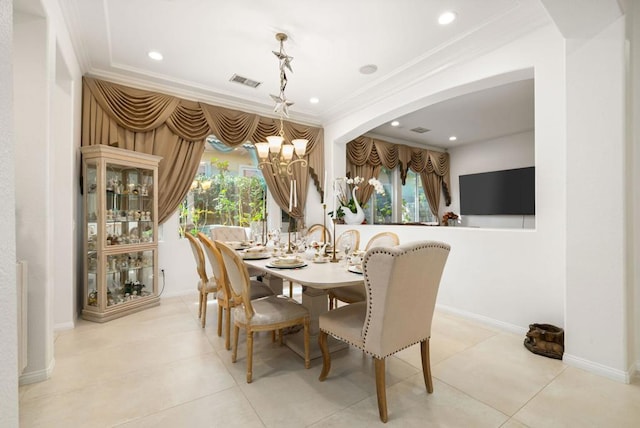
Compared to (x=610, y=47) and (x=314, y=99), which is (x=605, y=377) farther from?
(x=314, y=99)

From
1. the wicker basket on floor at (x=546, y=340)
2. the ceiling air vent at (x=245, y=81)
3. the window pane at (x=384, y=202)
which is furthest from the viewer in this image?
the window pane at (x=384, y=202)

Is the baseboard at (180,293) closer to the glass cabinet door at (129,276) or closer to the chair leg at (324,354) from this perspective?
the glass cabinet door at (129,276)

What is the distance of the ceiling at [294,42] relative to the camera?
251 centimetres

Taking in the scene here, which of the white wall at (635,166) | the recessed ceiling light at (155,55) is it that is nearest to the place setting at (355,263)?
the white wall at (635,166)

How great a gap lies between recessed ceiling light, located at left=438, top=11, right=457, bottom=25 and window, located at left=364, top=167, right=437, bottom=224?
12.4 ft

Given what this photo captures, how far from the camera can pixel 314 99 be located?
444 centimetres

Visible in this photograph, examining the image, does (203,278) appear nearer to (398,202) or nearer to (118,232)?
(118,232)

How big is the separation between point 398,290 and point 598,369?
5.74ft

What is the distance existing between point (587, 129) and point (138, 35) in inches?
152

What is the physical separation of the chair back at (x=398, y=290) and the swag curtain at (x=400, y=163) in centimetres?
402

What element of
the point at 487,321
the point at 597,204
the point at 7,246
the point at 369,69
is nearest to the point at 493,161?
the point at 369,69

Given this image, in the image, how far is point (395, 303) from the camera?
1648 mm

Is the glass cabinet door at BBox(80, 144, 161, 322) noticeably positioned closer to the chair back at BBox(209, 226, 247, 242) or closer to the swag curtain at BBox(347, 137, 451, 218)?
the chair back at BBox(209, 226, 247, 242)

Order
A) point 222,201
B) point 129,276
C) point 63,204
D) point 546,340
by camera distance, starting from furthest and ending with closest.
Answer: point 222,201 < point 129,276 < point 63,204 < point 546,340
